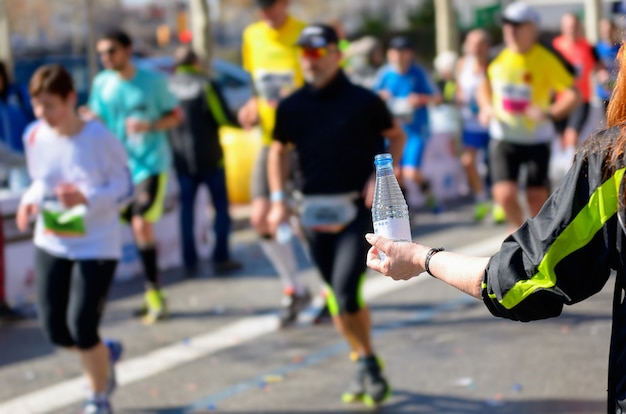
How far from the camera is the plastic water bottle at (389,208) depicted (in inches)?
119

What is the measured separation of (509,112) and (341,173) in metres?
2.99

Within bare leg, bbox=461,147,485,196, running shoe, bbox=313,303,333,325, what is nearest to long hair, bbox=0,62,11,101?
running shoe, bbox=313,303,333,325

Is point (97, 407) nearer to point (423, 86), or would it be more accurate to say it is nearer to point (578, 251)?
point (578, 251)

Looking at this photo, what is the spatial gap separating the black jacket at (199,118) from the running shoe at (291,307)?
7.94 feet

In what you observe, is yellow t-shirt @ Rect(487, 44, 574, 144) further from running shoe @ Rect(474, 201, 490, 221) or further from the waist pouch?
running shoe @ Rect(474, 201, 490, 221)

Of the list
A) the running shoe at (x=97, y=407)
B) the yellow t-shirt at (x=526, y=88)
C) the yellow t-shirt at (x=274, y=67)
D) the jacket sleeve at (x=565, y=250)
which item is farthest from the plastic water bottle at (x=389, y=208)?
the yellow t-shirt at (x=526, y=88)

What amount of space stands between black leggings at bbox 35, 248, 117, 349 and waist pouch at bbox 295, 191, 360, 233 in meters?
1.19

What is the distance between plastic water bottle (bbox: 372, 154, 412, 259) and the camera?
301cm

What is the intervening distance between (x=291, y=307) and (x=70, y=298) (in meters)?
2.66

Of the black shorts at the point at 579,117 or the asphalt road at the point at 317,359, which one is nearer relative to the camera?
the asphalt road at the point at 317,359

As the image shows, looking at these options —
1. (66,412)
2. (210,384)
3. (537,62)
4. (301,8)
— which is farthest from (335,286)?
(301,8)

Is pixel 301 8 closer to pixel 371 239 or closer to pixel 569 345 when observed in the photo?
pixel 569 345

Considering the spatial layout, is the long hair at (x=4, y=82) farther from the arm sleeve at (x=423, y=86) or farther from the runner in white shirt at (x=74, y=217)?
the arm sleeve at (x=423, y=86)

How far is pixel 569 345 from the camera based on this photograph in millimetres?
7133
